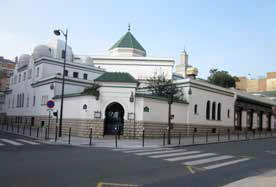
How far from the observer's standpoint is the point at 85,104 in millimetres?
24453

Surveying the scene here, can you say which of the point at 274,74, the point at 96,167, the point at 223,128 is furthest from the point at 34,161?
the point at 274,74

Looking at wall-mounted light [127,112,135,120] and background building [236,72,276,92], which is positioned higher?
background building [236,72,276,92]

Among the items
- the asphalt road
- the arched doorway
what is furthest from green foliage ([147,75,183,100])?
the asphalt road

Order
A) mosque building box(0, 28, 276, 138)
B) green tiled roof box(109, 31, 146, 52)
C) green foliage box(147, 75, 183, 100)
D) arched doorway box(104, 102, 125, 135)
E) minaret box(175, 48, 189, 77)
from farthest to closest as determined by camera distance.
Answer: minaret box(175, 48, 189, 77) < green tiled roof box(109, 31, 146, 52) < green foliage box(147, 75, 183, 100) < arched doorway box(104, 102, 125, 135) < mosque building box(0, 28, 276, 138)

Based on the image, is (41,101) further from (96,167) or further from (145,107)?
(96,167)

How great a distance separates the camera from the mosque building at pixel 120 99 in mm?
24219

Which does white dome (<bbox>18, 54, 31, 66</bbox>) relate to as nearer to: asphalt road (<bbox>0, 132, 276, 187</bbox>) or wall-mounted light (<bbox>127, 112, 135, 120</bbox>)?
wall-mounted light (<bbox>127, 112, 135, 120</bbox>)

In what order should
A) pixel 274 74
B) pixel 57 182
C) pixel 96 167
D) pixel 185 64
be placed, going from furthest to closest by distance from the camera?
pixel 274 74 → pixel 185 64 → pixel 96 167 → pixel 57 182

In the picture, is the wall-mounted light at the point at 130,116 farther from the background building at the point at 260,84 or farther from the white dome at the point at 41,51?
the background building at the point at 260,84

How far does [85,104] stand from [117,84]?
3.62m

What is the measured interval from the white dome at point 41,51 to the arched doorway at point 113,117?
19.6 m

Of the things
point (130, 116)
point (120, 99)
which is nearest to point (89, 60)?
point (120, 99)

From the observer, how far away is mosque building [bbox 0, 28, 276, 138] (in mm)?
24219

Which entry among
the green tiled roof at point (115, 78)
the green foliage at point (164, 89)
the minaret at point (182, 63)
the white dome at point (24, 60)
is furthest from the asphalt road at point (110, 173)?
the minaret at point (182, 63)
